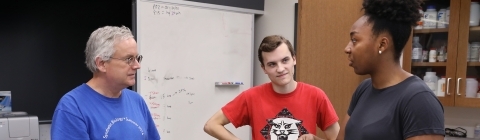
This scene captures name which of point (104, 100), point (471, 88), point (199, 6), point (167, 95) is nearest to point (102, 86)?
point (104, 100)

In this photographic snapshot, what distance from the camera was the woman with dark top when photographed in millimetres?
891

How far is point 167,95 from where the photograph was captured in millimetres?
2605

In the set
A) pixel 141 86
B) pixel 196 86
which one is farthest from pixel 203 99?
pixel 141 86

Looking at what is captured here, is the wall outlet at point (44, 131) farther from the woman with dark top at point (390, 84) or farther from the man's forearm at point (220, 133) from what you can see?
the woman with dark top at point (390, 84)

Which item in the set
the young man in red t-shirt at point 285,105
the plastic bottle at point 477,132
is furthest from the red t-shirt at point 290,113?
the plastic bottle at point 477,132

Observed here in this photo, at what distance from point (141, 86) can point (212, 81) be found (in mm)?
624

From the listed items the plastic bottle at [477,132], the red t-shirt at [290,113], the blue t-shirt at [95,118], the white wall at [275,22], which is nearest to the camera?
the blue t-shirt at [95,118]

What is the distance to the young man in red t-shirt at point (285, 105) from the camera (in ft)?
4.93

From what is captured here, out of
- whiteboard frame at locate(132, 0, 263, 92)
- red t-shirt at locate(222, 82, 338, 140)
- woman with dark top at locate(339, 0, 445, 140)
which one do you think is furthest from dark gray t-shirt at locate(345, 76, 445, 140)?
whiteboard frame at locate(132, 0, 263, 92)

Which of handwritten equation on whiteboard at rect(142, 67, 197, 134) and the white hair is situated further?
handwritten equation on whiteboard at rect(142, 67, 197, 134)

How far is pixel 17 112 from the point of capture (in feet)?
7.42

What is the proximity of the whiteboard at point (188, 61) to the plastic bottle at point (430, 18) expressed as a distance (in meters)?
1.32

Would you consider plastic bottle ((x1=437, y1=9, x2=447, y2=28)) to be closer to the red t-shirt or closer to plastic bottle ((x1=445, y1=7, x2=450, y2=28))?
plastic bottle ((x1=445, y1=7, x2=450, y2=28))

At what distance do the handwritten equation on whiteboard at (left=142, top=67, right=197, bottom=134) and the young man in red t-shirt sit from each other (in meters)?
1.11
